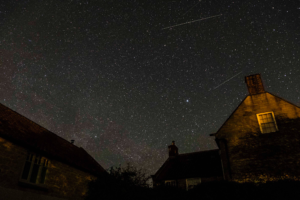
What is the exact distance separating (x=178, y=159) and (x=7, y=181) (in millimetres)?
21490

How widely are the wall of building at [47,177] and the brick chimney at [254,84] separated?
1773 centimetres

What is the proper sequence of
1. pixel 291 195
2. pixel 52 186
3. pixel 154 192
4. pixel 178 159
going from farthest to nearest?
pixel 178 159
pixel 52 186
pixel 154 192
pixel 291 195

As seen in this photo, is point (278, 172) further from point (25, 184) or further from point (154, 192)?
point (25, 184)

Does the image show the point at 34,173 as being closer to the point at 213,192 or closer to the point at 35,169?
the point at 35,169

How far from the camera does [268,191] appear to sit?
11930 mm

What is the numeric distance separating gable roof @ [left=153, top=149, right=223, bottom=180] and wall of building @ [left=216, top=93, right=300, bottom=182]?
209 inches

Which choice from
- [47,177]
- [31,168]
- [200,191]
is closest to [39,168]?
[31,168]

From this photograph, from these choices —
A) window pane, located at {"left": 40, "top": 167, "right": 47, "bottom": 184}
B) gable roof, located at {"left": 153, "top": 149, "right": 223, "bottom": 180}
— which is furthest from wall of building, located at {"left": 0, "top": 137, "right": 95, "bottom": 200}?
gable roof, located at {"left": 153, "top": 149, "right": 223, "bottom": 180}

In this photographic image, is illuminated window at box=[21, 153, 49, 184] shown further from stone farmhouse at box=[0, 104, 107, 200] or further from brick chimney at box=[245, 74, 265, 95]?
brick chimney at box=[245, 74, 265, 95]

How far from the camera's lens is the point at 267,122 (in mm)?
17906

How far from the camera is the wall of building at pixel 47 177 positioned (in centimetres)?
1179

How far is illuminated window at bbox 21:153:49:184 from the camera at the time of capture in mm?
13285

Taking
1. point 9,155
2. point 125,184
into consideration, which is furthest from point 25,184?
point 125,184

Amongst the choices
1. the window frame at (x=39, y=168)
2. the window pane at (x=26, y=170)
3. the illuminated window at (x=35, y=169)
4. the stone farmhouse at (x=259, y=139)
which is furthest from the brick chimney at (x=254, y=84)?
the window pane at (x=26, y=170)
